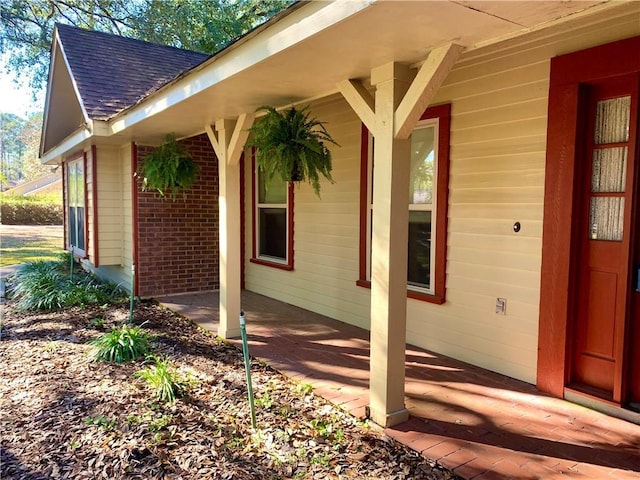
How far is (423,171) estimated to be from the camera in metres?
4.56

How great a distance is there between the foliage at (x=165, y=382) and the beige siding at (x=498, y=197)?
89.1 inches

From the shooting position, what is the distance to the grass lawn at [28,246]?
13055 mm

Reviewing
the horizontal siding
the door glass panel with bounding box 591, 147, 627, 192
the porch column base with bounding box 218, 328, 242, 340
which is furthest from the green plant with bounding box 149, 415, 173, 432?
the horizontal siding

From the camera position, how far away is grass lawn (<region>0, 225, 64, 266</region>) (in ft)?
42.8

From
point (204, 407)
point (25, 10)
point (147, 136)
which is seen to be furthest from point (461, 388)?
point (25, 10)

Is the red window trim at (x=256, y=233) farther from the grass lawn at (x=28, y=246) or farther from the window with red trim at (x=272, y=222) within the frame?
the grass lawn at (x=28, y=246)

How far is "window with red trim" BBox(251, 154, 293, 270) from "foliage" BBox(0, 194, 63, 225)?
22.8m

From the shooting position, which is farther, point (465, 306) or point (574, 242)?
point (465, 306)

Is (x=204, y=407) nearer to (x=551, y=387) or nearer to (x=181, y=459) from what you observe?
(x=181, y=459)

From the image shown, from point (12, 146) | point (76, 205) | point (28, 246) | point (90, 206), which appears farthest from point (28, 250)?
point (12, 146)

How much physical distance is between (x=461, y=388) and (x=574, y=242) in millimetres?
1366

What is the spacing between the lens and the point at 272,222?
23.3ft

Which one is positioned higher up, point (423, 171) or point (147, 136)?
point (147, 136)

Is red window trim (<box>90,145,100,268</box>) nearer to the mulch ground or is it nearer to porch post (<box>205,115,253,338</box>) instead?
porch post (<box>205,115,253,338</box>)
